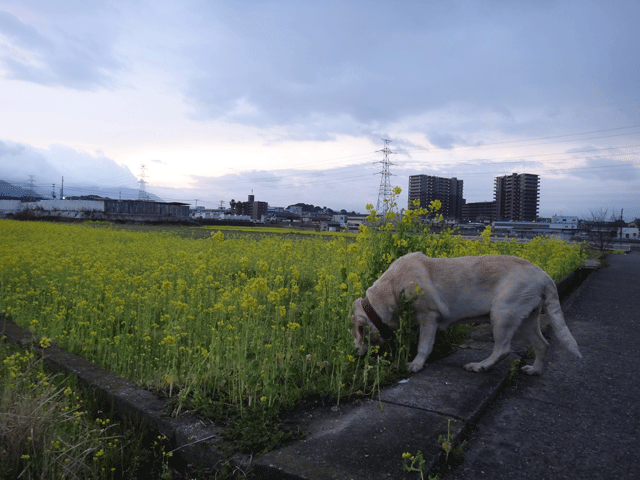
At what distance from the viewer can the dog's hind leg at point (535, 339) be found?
3.54 meters

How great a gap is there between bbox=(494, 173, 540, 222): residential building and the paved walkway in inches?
2389

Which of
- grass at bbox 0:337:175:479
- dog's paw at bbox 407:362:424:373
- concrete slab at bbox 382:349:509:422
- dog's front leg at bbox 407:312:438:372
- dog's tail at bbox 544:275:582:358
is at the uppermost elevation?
dog's tail at bbox 544:275:582:358

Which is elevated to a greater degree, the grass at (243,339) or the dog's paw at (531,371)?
the grass at (243,339)

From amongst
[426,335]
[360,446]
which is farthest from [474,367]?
[360,446]

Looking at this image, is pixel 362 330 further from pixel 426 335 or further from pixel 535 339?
pixel 535 339

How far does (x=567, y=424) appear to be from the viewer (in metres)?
2.77

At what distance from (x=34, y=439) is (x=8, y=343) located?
6.98 feet

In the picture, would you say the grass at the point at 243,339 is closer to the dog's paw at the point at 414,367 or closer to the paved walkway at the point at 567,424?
the dog's paw at the point at 414,367

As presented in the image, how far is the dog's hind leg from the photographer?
3537 mm

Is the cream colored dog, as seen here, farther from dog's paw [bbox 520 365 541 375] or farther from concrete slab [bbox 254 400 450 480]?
concrete slab [bbox 254 400 450 480]

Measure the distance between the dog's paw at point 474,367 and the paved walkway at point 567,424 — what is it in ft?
0.83

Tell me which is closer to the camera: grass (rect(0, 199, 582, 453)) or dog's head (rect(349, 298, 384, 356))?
grass (rect(0, 199, 582, 453))

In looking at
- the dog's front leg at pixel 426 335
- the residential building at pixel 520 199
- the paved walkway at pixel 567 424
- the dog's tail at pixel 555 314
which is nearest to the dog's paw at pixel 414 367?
the dog's front leg at pixel 426 335

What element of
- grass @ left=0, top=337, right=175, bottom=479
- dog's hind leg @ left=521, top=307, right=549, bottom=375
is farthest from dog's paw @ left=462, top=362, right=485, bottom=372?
grass @ left=0, top=337, right=175, bottom=479
